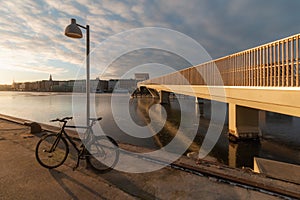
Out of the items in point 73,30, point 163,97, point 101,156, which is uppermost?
point 73,30

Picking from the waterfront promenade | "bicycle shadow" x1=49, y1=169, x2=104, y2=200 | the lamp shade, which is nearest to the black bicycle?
the waterfront promenade

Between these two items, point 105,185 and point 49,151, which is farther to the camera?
point 49,151

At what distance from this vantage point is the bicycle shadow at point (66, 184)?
3170 mm

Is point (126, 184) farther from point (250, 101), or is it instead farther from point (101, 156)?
point (250, 101)

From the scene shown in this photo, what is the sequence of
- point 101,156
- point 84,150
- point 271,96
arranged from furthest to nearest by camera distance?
point 271,96, point 101,156, point 84,150

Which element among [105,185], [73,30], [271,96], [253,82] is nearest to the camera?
[105,185]

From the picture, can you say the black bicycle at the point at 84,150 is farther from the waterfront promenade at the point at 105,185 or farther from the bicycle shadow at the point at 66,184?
the bicycle shadow at the point at 66,184

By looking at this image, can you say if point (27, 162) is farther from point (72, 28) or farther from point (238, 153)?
point (238, 153)

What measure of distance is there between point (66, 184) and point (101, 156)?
1.14m

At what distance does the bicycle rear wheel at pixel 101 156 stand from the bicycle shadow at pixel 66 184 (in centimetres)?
56

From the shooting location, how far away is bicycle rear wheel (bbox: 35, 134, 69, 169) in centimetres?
420

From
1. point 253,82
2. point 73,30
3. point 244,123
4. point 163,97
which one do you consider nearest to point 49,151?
point 73,30

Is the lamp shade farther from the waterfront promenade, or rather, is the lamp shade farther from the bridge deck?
the bridge deck

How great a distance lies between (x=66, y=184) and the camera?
11.4 ft
